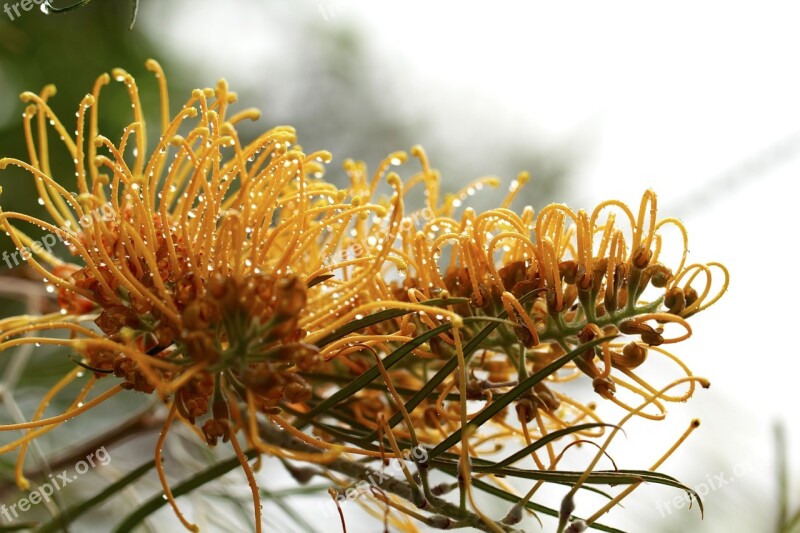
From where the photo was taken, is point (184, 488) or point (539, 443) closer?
point (539, 443)

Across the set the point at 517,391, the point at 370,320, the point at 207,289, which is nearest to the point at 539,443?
the point at 517,391

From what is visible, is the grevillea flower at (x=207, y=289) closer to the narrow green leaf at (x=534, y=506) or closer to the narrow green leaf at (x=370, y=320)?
the narrow green leaf at (x=370, y=320)

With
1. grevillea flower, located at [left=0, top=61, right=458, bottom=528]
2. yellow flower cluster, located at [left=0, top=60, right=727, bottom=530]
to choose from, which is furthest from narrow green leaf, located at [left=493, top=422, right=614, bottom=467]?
grevillea flower, located at [left=0, top=61, right=458, bottom=528]

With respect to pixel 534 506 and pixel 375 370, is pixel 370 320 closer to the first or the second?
pixel 375 370

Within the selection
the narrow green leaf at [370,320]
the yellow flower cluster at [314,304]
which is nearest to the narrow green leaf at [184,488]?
the yellow flower cluster at [314,304]

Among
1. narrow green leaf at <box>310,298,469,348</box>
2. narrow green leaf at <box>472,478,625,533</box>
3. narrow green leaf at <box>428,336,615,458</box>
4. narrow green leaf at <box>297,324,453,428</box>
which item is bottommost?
narrow green leaf at <box>472,478,625,533</box>

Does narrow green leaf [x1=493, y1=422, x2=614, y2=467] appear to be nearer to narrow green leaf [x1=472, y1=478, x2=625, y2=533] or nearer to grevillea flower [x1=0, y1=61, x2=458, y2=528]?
narrow green leaf [x1=472, y1=478, x2=625, y2=533]

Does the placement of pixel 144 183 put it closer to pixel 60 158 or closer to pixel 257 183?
pixel 257 183

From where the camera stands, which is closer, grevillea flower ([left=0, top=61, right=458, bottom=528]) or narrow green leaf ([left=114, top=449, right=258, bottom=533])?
grevillea flower ([left=0, top=61, right=458, bottom=528])

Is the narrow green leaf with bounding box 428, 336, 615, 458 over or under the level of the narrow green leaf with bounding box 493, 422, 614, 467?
over
